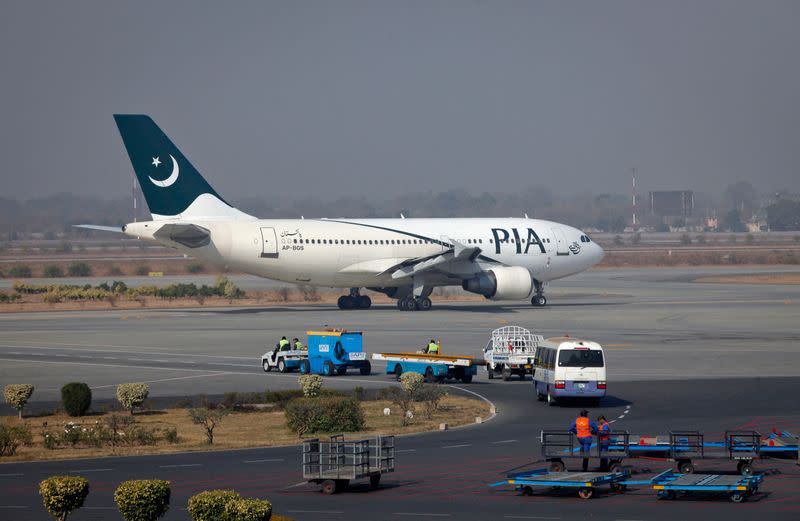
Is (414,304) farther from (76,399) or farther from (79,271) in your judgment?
(79,271)

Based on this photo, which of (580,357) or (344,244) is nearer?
(580,357)

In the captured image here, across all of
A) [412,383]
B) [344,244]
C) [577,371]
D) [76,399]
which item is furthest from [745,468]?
[344,244]

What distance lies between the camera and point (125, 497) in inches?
673

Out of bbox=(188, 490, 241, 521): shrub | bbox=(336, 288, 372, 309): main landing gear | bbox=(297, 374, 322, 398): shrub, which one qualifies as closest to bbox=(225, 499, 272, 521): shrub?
bbox=(188, 490, 241, 521): shrub

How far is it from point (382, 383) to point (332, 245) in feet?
94.2

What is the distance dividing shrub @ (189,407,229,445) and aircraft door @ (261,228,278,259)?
3559 centimetres

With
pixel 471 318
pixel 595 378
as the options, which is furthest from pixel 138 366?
pixel 471 318

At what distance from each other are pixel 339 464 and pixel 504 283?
4632 cm

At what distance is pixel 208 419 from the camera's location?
32.5 m

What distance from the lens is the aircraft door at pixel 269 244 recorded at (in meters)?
68.2

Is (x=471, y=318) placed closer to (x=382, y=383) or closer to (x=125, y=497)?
(x=382, y=383)

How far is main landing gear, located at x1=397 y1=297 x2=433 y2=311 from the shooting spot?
7194 cm

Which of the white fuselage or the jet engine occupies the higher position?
the white fuselage

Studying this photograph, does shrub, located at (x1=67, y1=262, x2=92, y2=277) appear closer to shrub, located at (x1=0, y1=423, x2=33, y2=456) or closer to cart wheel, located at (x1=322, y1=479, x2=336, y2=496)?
shrub, located at (x1=0, y1=423, x2=33, y2=456)
